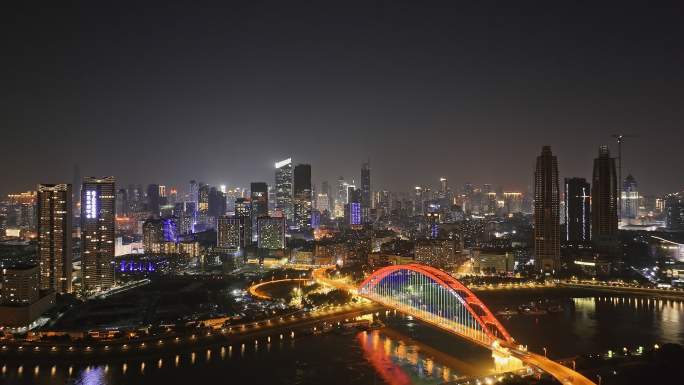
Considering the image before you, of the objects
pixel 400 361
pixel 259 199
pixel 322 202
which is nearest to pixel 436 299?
pixel 400 361

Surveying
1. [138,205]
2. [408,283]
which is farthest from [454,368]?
[138,205]

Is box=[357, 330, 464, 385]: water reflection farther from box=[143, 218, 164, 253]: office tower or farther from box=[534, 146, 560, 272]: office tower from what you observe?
box=[143, 218, 164, 253]: office tower

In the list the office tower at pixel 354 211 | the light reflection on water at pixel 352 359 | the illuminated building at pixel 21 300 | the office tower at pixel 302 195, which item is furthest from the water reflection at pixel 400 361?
the office tower at pixel 354 211

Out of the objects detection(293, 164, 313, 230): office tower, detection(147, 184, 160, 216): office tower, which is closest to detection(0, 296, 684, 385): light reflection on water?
detection(293, 164, 313, 230): office tower

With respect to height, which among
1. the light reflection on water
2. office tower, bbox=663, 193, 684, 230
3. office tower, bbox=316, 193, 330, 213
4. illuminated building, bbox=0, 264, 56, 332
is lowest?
the light reflection on water

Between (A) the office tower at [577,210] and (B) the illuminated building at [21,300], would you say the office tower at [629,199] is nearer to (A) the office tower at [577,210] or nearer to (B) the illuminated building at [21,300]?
(A) the office tower at [577,210]

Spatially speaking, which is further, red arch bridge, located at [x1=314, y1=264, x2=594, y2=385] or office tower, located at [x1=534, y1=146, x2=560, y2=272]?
office tower, located at [x1=534, y1=146, x2=560, y2=272]
